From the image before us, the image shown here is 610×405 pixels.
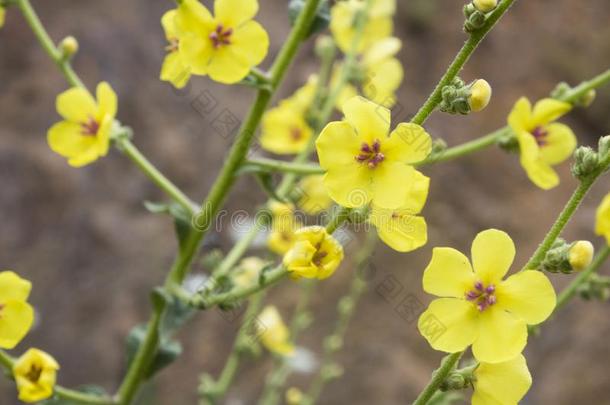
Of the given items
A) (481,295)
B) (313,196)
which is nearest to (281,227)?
(313,196)

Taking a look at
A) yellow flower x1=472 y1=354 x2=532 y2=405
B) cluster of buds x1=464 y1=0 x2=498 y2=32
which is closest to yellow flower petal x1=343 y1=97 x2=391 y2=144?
cluster of buds x1=464 y1=0 x2=498 y2=32

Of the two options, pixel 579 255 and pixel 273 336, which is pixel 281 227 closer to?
pixel 273 336

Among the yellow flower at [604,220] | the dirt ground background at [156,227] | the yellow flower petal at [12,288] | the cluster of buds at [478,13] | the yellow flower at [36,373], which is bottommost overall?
the dirt ground background at [156,227]

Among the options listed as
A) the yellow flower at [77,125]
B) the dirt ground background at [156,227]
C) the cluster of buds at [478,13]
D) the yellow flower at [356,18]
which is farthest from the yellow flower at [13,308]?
the dirt ground background at [156,227]

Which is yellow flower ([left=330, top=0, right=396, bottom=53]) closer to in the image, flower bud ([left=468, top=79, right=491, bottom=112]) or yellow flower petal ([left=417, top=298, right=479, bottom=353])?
flower bud ([left=468, top=79, right=491, bottom=112])

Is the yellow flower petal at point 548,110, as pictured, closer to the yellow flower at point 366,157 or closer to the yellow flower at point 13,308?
the yellow flower at point 366,157

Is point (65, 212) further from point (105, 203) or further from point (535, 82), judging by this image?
point (535, 82)
